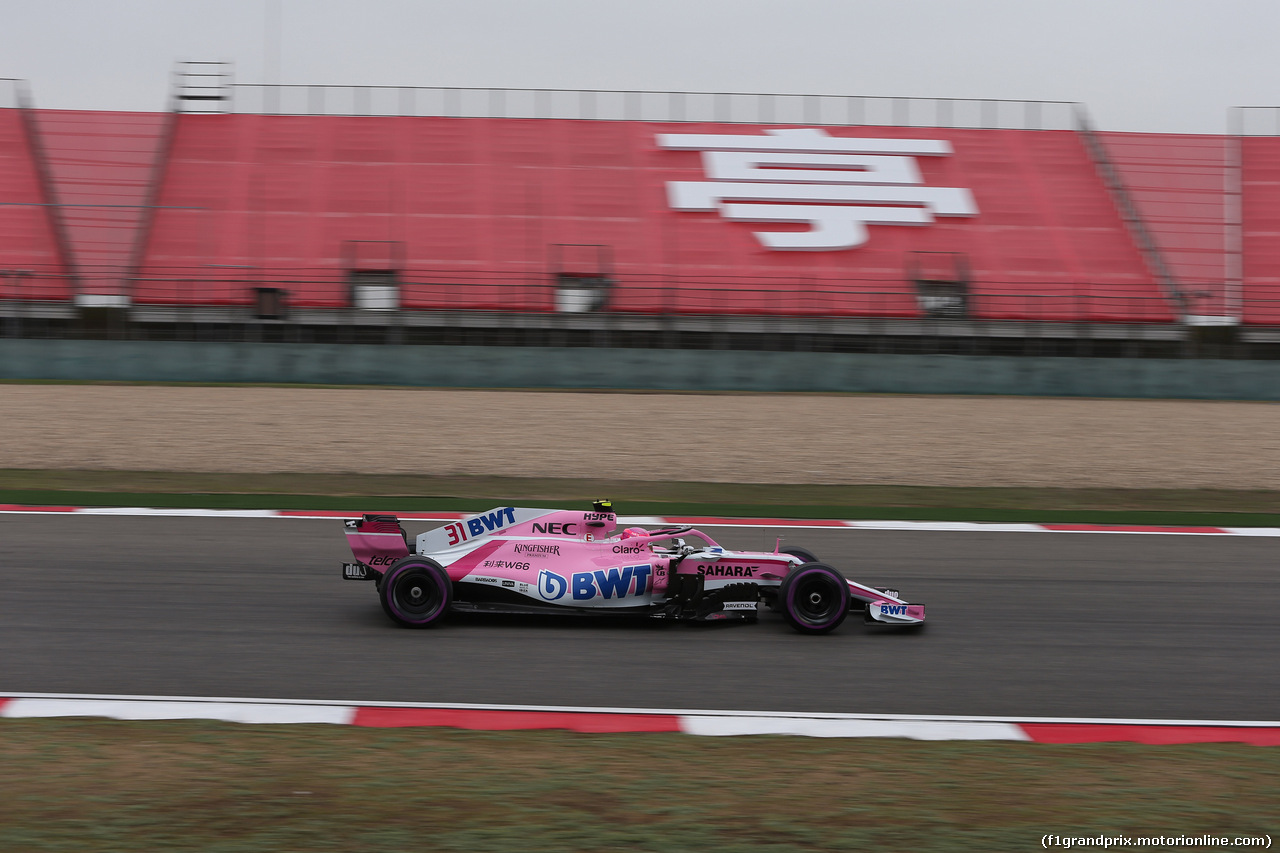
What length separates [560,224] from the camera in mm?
29531

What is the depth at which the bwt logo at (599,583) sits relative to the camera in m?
6.43

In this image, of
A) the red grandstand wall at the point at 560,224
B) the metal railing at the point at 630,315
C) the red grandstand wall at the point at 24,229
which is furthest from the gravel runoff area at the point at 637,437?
the red grandstand wall at the point at 560,224

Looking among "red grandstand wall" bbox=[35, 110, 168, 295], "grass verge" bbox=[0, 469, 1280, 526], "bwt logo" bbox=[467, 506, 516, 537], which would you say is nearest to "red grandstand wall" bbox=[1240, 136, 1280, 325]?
"grass verge" bbox=[0, 469, 1280, 526]

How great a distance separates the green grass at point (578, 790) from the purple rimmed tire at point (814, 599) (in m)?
1.64

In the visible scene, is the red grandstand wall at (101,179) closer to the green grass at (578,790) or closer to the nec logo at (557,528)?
the nec logo at (557,528)

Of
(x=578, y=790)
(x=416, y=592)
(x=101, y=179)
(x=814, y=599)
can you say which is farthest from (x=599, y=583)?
(x=101, y=179)

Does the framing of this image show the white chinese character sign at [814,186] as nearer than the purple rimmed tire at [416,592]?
No

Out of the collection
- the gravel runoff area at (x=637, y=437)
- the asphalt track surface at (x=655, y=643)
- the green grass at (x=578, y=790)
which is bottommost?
the green grass at (x=578, y=790)

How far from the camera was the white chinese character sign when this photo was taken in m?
29.7

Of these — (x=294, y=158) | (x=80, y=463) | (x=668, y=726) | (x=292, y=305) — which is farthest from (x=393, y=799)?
(x=294, y=158)

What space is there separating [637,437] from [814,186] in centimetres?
1734

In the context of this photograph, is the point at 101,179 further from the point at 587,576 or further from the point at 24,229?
the point at 587,576

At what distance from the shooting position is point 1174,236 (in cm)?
3058

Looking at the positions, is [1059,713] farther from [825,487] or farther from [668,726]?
[825,487]
